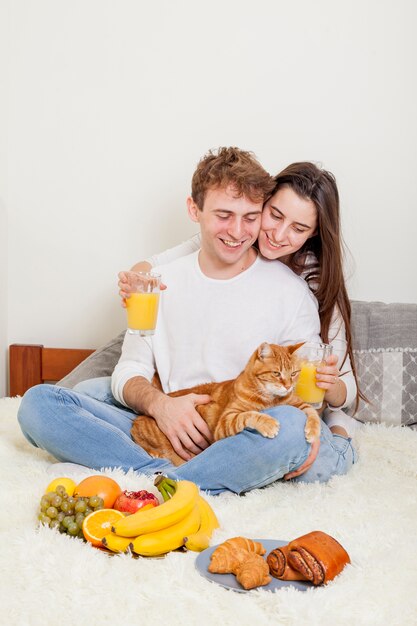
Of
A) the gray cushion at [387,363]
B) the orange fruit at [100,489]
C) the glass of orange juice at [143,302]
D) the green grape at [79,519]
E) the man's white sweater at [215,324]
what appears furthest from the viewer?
the gray cushion at [387,363]

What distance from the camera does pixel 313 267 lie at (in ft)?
8.25

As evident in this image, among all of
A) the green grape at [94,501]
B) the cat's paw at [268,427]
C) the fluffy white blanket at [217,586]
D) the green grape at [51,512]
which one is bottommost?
the fluffy white blanket at [217,586]

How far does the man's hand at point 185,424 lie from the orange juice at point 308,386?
27 cm

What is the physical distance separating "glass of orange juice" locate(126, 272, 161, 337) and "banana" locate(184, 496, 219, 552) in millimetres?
520

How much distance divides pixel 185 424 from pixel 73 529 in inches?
20.6

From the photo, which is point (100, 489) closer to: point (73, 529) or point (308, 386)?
point (73, 529)

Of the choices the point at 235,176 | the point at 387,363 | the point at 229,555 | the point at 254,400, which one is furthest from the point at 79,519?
the point at 387,363

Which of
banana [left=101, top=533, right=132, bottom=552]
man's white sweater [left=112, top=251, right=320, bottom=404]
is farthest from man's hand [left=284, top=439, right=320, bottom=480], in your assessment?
banana [left=101, top=533, right=132, bottom=552]

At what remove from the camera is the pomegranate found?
1.74 metres

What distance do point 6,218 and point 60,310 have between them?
46cm

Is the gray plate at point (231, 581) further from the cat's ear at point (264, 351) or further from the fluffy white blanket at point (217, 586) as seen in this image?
the cat's ear at point (264, 351)

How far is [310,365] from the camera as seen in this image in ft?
6.73

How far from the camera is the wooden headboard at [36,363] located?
10.6ft

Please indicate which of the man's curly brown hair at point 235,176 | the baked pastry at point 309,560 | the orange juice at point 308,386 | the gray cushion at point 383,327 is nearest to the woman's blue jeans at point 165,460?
the orange juice at point 308,386
